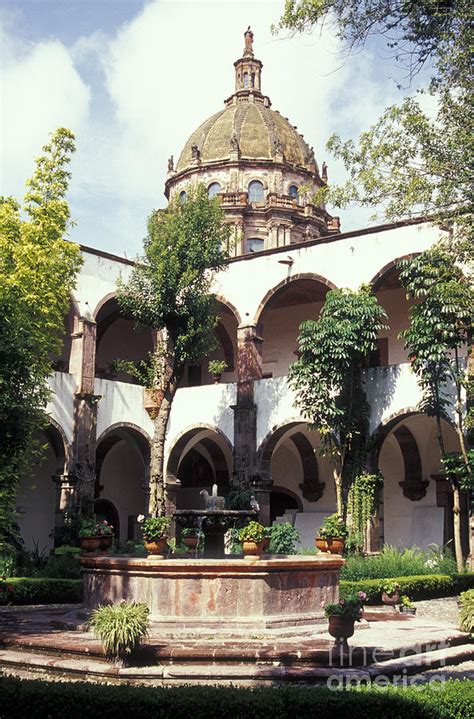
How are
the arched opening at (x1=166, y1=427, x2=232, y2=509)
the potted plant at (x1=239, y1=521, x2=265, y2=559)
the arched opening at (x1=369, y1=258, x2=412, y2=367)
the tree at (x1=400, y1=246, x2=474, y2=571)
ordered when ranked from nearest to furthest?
the potted plant at (x1=239, y1=521, x2=265, y2=559) < the tree at (x1=400, y1=246, x2=474, y2=571) < the arched opening at (x1=369, y1=258, x2=412, y2=367) < the arched opening at (x1=166, y1=427, x2=232, y2=509)

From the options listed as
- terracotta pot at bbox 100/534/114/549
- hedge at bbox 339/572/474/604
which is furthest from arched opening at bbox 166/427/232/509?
terracotta pot at bbox 100/534/114/549

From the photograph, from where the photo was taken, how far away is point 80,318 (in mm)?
21078

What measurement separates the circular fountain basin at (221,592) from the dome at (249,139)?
2455 cm

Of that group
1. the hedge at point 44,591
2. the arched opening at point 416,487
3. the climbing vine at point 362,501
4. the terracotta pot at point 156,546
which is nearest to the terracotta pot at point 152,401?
the arched opening at point 416,487

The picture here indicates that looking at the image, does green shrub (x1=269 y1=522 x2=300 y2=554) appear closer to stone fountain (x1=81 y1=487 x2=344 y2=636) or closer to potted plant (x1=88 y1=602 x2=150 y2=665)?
stone fountain (x1=81 y1=487 x2=344 y2=636)

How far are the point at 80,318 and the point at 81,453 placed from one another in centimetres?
325

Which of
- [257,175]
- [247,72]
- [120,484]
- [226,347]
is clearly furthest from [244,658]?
[247,72]

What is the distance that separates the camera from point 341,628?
9.12 metres

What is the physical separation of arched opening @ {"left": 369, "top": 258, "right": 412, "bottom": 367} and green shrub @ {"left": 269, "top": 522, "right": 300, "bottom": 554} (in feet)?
16.9

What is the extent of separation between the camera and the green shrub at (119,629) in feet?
28.1

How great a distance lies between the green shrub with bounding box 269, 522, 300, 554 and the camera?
1908 centimetres

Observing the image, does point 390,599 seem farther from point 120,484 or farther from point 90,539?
point 120,484

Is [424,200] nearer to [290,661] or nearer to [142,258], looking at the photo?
[290,661]

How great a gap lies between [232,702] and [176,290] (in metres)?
13.9
